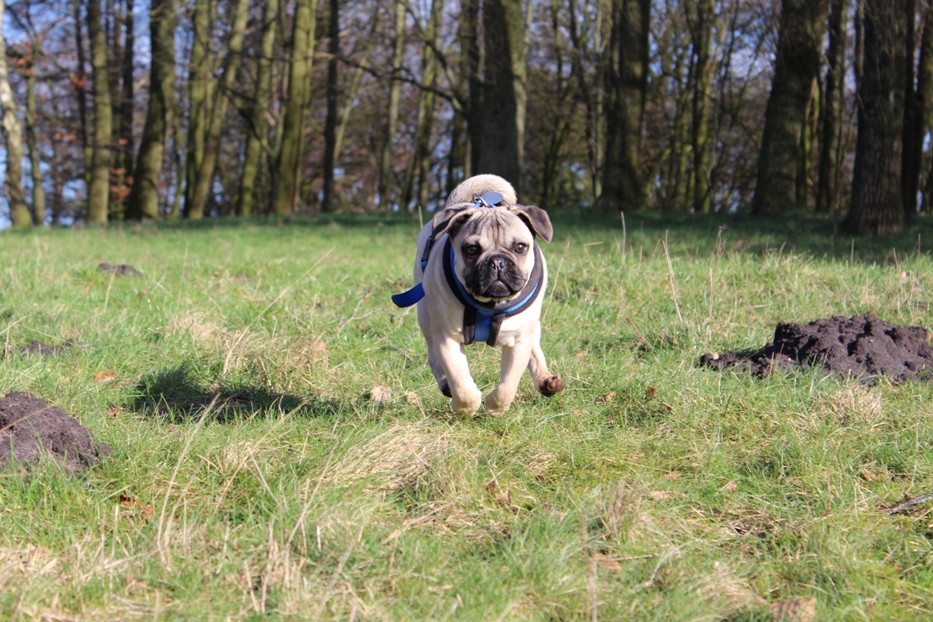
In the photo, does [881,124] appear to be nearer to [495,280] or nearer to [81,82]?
[495,280]

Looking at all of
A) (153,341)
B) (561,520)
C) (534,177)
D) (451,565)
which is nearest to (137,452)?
(451,565)

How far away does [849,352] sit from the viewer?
5.12 metres

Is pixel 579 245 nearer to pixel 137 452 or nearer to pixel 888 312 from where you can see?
pixel 888 312

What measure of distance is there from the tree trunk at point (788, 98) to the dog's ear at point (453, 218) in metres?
12.3

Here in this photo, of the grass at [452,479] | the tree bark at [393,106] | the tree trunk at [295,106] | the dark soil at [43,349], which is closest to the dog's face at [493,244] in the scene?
the grass at [452,479]

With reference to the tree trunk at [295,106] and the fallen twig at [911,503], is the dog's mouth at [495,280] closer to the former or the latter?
the fallen twig at [911,503]

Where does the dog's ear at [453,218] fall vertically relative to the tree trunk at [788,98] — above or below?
below

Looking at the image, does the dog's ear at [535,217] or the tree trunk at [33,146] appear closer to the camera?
the dog's ear at [535,217]

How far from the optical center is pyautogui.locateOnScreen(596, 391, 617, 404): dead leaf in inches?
182

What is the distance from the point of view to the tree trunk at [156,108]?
21.8 meters

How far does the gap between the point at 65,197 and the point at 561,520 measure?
3811 centimetres

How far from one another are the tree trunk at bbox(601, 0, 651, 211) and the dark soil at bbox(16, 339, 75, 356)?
13591 mm

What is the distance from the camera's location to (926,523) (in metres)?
3.31

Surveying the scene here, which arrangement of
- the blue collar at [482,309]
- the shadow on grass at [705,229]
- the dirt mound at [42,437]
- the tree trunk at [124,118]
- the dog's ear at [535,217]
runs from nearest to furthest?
the dirt mound at [42,437], the blue collar at [482,309], the dog's ear at [535,217], the shadow on grass at [705,229], the tree trunk at [124,118]
